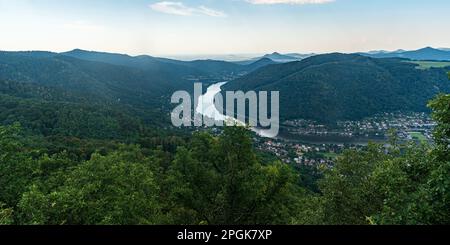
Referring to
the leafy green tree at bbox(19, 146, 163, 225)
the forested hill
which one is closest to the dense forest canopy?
the leafy green tree at bbox(19, 146, 163, 225)

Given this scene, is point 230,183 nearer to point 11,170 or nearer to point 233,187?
point 233,187

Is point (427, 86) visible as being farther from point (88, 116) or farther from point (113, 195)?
point (113, 195)

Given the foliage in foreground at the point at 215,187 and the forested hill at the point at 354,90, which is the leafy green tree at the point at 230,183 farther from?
the forested hill at the point at 354,90

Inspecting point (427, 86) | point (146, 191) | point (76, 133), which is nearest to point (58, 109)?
point (76, 133)

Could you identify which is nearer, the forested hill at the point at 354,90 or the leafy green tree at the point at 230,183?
the leafy green tree at the point at 230,183

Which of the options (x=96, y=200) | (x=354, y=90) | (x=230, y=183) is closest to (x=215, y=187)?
(x=230, y=183)

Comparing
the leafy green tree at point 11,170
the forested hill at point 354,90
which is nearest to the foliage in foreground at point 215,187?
the leafy green tree at point 11,170

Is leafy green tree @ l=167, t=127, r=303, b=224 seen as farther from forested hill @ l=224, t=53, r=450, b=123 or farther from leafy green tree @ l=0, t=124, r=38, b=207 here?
forested hill @ l=224, t=53, r=450, b=123

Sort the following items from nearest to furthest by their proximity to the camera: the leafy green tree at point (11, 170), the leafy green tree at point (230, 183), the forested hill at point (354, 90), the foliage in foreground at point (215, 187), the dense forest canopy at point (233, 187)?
the dense forest canopy at point (233, 187)
the foliage in foreground at point (215, 187)
the leafy green tree at point (230, 183)
the leafy green tree at point (11, 170)
the forested hill at point (354, 90)
